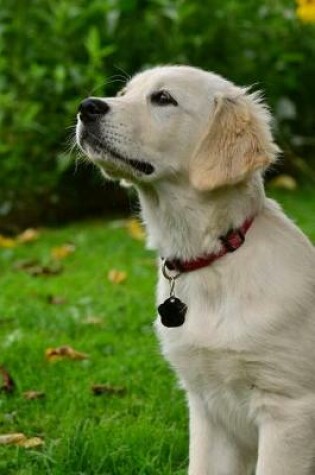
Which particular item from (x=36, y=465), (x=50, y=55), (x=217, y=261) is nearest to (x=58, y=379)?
(x=36, y=465)

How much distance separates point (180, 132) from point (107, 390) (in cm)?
148

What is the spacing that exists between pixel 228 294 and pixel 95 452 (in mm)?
804

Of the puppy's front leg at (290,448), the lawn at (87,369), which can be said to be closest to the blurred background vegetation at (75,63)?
the lawn at (87,369)

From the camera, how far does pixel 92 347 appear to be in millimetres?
5113

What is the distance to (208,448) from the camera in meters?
3.60

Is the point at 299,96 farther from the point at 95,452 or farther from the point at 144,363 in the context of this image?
the point at 95,452

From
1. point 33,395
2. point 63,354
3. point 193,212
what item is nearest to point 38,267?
point 63,354

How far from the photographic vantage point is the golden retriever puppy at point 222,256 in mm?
3230

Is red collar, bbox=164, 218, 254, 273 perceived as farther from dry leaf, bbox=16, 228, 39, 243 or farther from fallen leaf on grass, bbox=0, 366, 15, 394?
dry leaf, bbox=16, 228, 39, 243

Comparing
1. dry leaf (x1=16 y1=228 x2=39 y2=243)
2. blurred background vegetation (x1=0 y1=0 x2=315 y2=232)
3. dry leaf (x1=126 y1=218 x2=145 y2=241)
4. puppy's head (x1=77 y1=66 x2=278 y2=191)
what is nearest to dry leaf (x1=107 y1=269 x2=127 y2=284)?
dry leaf (x1=126 y1=218 x2=145 y2=241)

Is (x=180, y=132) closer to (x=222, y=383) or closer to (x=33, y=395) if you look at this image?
(x=222, y=383)

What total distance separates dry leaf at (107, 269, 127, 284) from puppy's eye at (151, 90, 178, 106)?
3.18 metres

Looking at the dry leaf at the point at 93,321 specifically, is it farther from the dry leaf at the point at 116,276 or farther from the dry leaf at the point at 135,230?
the dry leaf at the point at 135,230

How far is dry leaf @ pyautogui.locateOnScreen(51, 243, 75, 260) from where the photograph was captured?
7.46 meters
